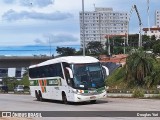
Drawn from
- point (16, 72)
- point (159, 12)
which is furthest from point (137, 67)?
point (159, 12)

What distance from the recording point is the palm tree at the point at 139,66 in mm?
41781

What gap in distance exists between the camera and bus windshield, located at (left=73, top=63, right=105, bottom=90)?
83.6 feet

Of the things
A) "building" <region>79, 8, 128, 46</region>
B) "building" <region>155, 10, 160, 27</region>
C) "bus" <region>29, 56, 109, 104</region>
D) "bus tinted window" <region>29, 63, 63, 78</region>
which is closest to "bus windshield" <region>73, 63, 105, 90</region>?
"bus" <region>29, 56, 109, 104</region>

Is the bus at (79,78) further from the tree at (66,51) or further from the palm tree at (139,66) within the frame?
the tree at (66,51)

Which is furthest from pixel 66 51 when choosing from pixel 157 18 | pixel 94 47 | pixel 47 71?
pixel 157 18

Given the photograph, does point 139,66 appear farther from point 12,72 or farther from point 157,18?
point 157,18

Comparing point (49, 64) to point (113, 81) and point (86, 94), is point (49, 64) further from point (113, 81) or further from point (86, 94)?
point (113, 81)

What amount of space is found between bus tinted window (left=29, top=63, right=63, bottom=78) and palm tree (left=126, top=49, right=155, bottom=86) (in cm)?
1201

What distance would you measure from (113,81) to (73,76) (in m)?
27.8

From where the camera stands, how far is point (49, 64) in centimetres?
2953

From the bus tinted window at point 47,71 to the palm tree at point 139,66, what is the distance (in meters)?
12.0

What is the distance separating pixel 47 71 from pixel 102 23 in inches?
3691

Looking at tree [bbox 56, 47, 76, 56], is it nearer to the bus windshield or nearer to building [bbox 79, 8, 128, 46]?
building [bbox 79, 8, 128, 46]

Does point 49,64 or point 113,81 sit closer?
point 49,64
